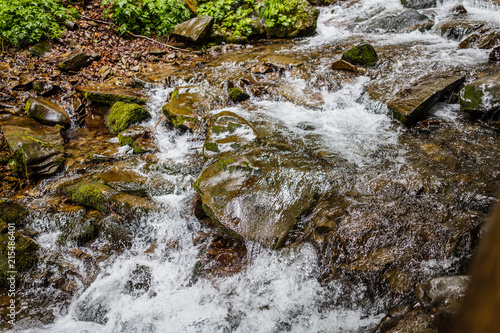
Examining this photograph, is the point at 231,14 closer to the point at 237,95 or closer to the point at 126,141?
the point at 237,95

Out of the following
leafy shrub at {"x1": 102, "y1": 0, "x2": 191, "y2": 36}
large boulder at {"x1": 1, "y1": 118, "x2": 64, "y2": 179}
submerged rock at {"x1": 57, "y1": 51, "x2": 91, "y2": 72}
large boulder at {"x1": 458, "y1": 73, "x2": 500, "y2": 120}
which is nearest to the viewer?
large boulder at {"x1": 1, "y1": 118, "x2": 64, "y2": 179}

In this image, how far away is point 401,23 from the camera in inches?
380

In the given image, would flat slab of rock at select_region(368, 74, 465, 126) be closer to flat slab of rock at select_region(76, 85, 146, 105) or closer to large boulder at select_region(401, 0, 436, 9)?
flat slab of rock at select_region(76, 85, 146, 105)

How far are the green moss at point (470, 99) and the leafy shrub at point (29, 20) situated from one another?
1068cm

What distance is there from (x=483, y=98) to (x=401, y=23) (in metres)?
6.22

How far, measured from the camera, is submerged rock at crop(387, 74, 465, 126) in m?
5.18

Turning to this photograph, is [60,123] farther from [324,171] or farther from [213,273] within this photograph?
[324,171]

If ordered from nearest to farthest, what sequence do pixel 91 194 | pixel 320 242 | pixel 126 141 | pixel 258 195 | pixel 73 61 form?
1. pixel 320 242
2. pixel 258 195
3. pixel 91 194
4. pixel 126 141
5. pixel 73 61

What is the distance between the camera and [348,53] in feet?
24.4

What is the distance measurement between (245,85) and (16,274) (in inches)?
230

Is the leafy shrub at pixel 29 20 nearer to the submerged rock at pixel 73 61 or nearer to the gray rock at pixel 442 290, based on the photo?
the submerged rock at pixel 73 61

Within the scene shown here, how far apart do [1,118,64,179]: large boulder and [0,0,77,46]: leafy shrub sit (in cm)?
364

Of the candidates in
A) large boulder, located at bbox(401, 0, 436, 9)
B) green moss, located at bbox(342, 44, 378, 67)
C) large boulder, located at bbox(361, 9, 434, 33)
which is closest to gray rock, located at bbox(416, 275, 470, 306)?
green moss, located at bbox(342, 44, 378, 67)

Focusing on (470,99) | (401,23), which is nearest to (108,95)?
(470,99)
